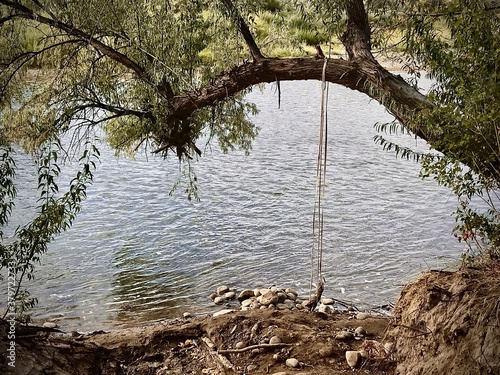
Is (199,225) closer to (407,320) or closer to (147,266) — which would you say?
(147,266)

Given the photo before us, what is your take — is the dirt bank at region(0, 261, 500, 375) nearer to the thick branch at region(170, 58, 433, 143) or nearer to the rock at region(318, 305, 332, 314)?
the rock at region(318, 305, 332, 314)

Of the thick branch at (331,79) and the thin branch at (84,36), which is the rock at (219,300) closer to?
the thick branch at (331,79)

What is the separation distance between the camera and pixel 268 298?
7.23 m

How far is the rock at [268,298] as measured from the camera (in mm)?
7156

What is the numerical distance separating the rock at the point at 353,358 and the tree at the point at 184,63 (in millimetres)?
1282

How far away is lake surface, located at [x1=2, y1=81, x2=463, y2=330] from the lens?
7.77m

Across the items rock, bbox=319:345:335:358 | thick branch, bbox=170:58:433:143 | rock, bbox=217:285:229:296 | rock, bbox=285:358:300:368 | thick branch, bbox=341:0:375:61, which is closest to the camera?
rock, bbox=285:358:300:368

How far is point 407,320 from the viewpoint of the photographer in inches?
157

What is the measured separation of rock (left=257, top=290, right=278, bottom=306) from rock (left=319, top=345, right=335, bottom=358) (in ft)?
8.01

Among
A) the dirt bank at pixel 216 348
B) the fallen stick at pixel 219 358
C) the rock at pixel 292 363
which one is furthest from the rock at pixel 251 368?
the rock at pixel 292 363

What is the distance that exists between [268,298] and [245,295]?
40 centimetres

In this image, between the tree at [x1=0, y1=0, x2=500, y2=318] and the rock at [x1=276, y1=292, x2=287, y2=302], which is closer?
the tree at [x1=0, y1=0, x2=500, y2=318]

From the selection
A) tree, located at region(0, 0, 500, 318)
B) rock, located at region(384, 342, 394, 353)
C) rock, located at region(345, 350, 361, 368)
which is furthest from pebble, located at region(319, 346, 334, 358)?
tree, located at region(0, 0, 500, 318)

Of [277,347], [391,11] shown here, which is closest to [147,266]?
[277,347]
